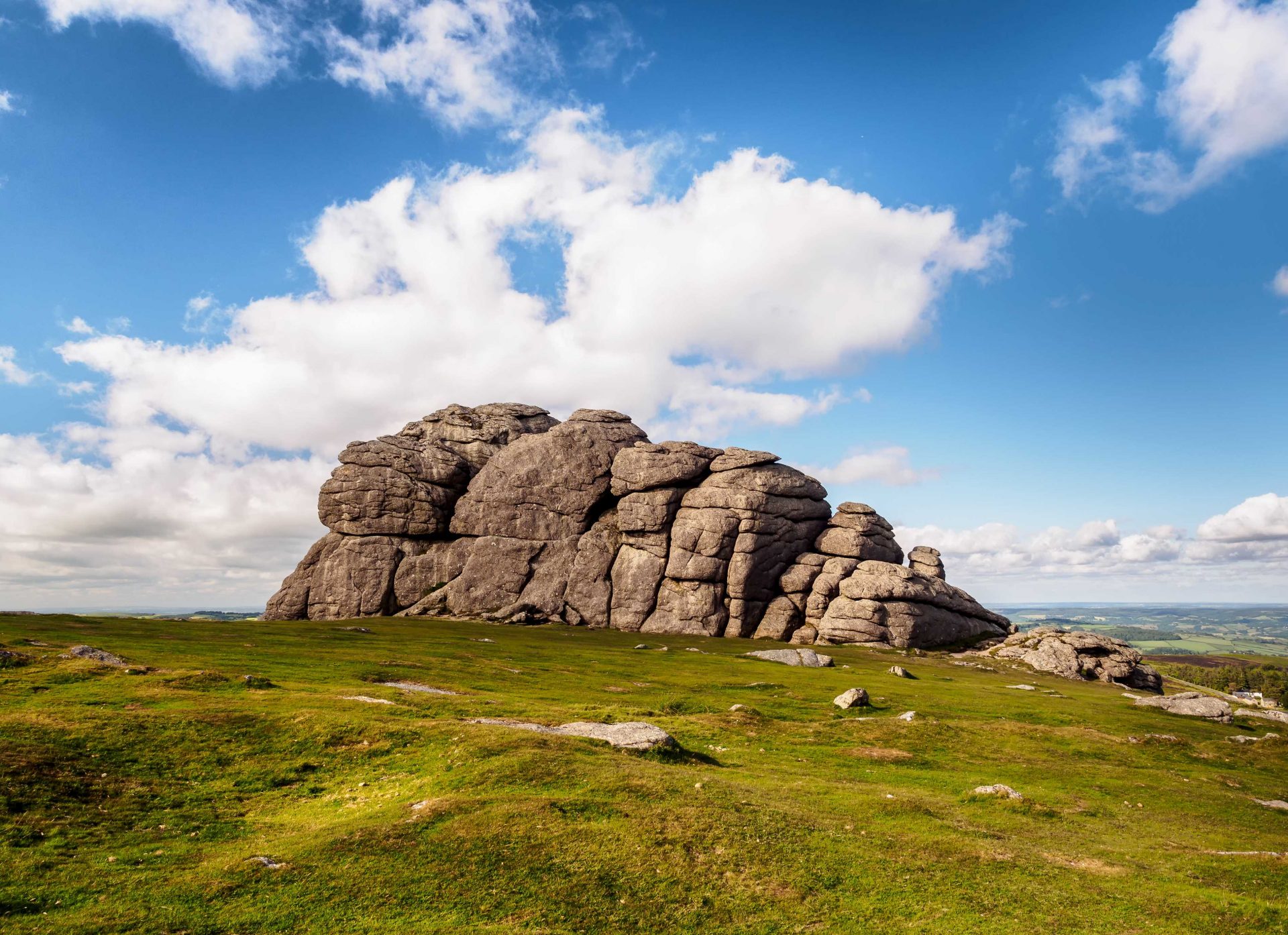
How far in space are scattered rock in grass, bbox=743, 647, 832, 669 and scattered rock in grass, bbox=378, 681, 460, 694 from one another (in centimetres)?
5310

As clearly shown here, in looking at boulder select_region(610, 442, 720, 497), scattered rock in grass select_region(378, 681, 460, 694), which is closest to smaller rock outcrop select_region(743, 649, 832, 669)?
scattered rock in grass select_region(378, 681, 460, 694)

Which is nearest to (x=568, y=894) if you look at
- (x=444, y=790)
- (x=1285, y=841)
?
(x=444, y=790)

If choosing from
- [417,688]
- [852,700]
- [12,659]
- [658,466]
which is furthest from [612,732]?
[658,466]

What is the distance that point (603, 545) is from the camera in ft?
481

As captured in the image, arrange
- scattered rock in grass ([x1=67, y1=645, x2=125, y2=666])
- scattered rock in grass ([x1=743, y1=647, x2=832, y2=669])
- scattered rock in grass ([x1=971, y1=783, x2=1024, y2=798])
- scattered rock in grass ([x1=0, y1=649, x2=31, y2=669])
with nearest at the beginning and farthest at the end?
scattered rock in grass ([x1=971, y1=783, x2=1024, y2=798]) → scattered rock in grass ([x1=0, y1=649, x2=31, y2=669]) → scattered rock in grass ([x1=67, y1=645, x2=125, y2=666]) → scattered rock in grass ([x1=743, y1=647, x2=832, y2=669])

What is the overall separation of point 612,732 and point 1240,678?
194 metres

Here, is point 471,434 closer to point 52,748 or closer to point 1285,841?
point 52,748

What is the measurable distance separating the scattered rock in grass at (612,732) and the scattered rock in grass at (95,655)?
30.9 metres

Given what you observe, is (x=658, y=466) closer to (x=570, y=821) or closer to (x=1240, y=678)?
(x=570, y=821)

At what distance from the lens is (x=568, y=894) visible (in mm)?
18594

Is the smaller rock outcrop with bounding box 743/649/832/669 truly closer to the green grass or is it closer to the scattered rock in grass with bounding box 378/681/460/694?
the green grass

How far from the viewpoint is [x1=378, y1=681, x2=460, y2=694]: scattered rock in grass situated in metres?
53.7

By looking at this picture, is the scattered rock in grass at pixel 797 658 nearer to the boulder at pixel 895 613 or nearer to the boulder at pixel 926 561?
the boulder at pixel 895 613

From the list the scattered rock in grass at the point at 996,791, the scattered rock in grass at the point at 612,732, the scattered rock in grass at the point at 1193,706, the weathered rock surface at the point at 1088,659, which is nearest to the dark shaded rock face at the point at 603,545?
the weathered rock surface at the point at 1088,659
